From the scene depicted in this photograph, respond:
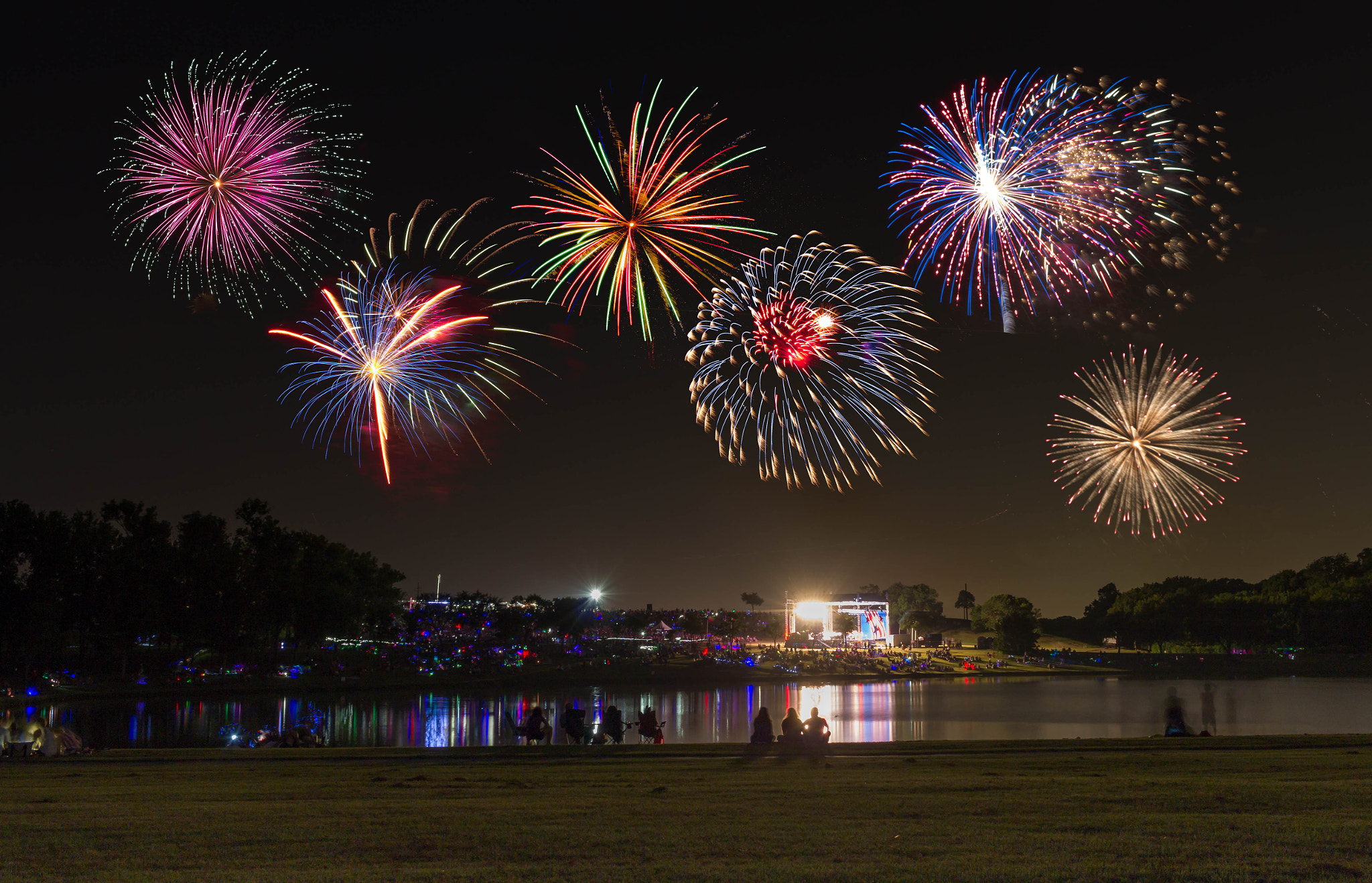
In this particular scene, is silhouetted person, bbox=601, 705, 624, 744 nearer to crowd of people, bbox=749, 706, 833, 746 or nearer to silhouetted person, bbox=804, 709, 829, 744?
crowd of people, bbox=749, 706, 833, 746

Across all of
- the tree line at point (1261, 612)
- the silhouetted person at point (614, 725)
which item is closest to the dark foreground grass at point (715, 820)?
the silhouetted person at point (614, 725)

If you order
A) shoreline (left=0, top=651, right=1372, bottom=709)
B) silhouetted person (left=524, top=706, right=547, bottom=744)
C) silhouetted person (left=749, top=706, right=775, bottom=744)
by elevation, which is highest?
silhouetted person (left=749, top=706, right=775, bottom=744)

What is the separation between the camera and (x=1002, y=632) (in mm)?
128875

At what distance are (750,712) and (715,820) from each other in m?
41.4

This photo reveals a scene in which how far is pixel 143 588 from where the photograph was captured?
6550cm

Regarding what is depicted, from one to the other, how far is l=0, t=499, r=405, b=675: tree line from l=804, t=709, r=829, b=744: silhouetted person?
55.6 m

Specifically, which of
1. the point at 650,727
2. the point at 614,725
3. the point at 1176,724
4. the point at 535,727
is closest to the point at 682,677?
the point at 535,727

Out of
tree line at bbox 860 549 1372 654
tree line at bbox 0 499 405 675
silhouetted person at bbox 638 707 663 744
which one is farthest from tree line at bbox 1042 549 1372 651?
silhouetted person at bbox 638 707 663 744

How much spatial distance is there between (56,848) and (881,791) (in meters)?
8.57

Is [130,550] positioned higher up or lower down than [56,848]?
higher up

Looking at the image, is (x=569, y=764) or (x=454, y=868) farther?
(x=569, y=764)

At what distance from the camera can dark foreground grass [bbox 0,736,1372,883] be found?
7.69 metres

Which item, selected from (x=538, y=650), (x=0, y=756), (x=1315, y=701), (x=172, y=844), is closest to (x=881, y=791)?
(x=172, y=844)

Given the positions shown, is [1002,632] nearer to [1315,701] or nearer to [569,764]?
[1315,701]
